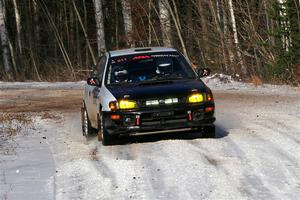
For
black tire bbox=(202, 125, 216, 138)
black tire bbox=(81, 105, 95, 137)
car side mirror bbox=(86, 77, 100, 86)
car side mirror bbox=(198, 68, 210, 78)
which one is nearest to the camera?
black tire bbox=(202, 125, 216, 138)

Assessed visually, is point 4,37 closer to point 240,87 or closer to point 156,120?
point 240,87

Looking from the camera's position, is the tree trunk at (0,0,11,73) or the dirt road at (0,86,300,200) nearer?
the dirt road at (0,86,300,200)

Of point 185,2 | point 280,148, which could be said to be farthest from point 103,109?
point 185,2

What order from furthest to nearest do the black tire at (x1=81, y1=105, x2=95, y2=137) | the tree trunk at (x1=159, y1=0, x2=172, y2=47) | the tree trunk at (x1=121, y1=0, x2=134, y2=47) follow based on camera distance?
1. the tree trunk at (x1=121, y1=0, x2=134, y2=47)
2. the tree trunk at (x1=159, y1=0, x2=172, y2=47)
3. the black tire at (x1=81, y1=105, x2=95, y2=137)

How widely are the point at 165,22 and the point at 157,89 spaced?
820 inches

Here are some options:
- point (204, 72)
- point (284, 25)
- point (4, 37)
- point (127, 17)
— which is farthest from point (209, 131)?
point (4, 37)

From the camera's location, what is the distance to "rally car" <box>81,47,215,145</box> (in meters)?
12.4

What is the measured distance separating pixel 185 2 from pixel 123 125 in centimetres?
2788

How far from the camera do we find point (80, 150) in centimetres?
1259

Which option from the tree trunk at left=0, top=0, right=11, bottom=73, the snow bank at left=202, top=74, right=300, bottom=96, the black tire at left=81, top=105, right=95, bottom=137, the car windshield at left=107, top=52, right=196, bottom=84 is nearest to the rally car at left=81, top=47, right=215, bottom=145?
the car windshield at left=107, top=52, right=196, bottom=84

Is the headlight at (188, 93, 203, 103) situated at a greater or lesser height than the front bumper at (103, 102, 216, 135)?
greater

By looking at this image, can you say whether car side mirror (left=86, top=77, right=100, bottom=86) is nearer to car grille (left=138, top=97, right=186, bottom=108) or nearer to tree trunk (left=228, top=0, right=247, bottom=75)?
car grille (left=138, top=97, right=186, bottom=108)

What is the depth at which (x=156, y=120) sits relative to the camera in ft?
40.7

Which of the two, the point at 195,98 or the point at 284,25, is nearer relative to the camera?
the point at 195,98
